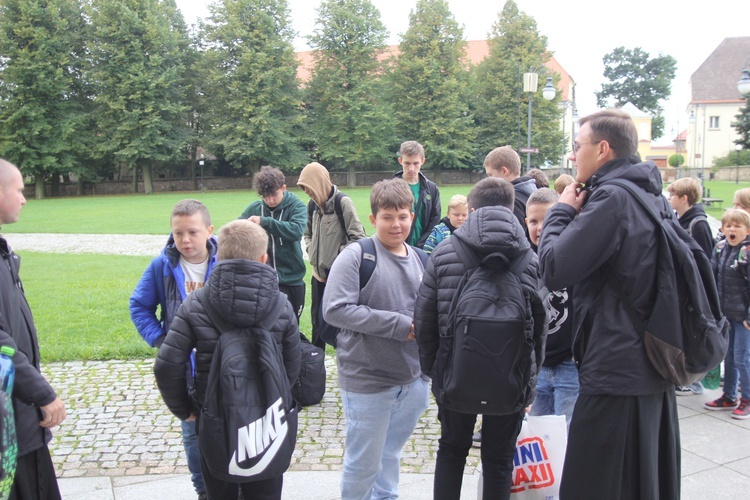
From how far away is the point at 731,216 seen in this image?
5.25 metres

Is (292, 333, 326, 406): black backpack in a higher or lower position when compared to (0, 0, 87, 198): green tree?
lower

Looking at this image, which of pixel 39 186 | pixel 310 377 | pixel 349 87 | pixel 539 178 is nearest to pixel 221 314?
pixel 310 377

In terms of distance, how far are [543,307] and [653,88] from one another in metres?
90.4

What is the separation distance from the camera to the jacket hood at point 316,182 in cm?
541

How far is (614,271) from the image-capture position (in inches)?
101

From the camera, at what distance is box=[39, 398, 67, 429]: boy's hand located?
2715 mm

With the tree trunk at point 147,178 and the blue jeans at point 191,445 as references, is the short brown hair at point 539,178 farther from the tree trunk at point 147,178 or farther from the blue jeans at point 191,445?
the tree trunk at point 147,178

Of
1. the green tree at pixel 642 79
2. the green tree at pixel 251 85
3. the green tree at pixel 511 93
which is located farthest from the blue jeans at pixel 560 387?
the green tree at pixel 642 79

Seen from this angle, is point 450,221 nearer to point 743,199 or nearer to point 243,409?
point 743,199

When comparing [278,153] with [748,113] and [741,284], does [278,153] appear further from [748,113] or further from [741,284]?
[741,284]

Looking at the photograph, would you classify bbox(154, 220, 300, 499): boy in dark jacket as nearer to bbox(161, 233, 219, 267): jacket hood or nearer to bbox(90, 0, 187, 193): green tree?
bbox(161, 233, 219, 267): jacket hood

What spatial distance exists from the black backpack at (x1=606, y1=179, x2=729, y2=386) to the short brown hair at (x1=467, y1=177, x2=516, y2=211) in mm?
684

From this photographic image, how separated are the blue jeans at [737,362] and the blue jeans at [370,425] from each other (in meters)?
3.39

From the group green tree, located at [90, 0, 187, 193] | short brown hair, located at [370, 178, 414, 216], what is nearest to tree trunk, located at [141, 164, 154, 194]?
green tree, located at [90, 0, 187, 193]
